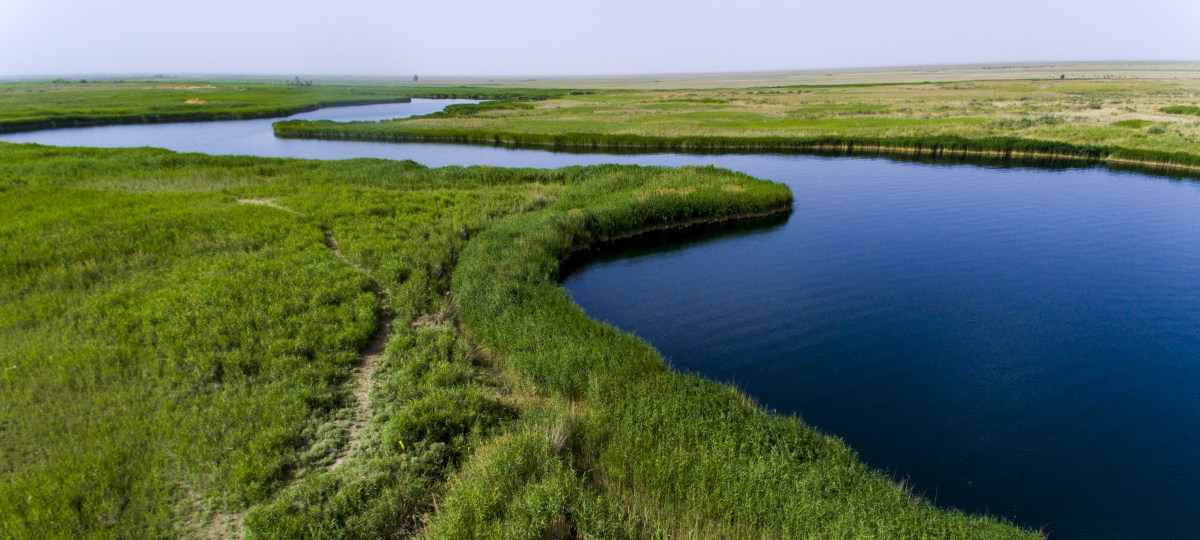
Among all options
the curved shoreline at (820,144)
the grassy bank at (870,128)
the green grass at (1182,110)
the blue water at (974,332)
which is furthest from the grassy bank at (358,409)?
the green grass at (1182,110)

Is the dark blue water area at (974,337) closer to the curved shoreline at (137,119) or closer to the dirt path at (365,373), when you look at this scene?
the dirt path at (365,373)

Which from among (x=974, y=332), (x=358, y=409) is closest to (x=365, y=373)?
(x=358, y=409)

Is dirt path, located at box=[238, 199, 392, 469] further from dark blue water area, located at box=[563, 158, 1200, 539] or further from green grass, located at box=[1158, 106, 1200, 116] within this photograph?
green grass, located at box=[1158, 106, 1200, 116]

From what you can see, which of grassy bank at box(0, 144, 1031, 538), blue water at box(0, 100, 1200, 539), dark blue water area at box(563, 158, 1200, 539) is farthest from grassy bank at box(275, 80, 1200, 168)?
grassy bank at box(0, 144, 1031, 538)

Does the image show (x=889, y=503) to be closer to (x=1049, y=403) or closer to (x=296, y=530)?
(x=1049, y=403)

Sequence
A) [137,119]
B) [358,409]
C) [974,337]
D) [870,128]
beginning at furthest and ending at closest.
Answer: [137,119]
[870,128]
[974,337]
[358,409]

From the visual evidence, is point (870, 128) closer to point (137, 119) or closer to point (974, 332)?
point (974, 332)

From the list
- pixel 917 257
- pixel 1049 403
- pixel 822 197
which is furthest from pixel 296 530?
pixel 822 197
